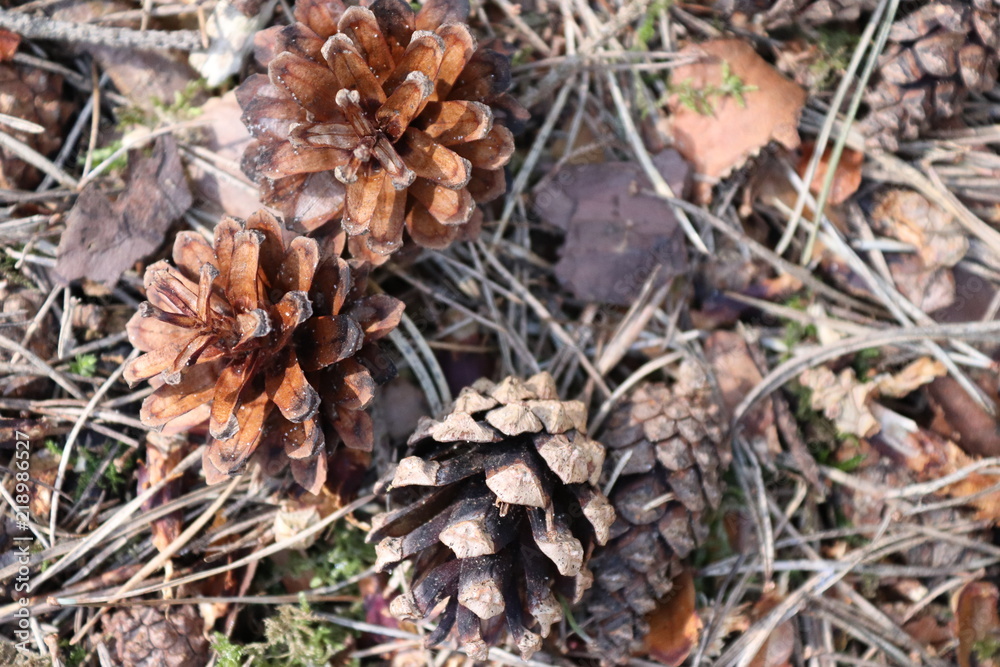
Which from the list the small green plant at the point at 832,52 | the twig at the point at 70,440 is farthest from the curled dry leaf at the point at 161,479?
the small green plant at the point at 832,52

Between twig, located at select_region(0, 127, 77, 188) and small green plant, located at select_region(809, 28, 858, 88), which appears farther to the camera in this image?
small green plant, located at select_region(809, 28, 858, 88)

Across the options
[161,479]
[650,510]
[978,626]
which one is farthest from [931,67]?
[161,479]

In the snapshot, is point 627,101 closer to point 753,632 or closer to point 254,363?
point 254,363

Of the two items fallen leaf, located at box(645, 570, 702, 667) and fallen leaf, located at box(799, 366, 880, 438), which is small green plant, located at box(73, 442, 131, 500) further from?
fallen leaf, located at box(799, 366, 880, 438)

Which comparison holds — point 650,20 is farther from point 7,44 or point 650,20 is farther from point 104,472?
point 104,472

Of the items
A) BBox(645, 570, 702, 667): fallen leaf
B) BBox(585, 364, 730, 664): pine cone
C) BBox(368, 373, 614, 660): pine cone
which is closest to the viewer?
BBox(368, 373, 614, 660): pine cone

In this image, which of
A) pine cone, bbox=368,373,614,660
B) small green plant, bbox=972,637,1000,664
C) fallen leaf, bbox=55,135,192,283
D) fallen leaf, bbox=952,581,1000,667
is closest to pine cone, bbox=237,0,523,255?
fallen leaf, bbox=55,135,192,283
